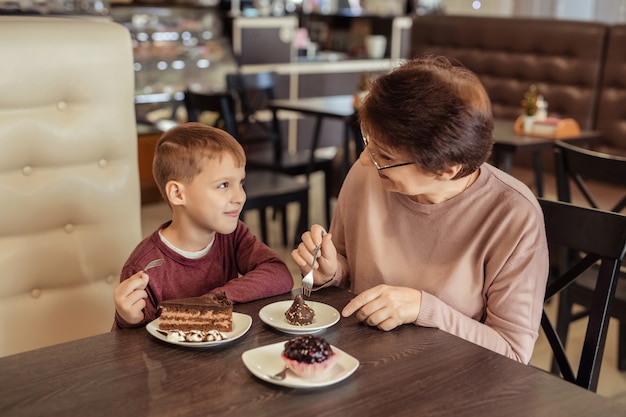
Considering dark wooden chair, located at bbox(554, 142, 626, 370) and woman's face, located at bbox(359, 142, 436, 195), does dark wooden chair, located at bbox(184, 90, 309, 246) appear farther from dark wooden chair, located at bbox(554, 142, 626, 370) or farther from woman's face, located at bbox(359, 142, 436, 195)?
woman's face, located at bbox(359, 142, 436, 195)

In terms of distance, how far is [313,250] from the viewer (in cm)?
174

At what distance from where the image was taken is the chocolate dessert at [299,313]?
155 cm

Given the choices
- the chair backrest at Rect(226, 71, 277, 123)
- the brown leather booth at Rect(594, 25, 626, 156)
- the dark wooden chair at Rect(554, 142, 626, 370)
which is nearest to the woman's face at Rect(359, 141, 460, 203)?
the dark wooden chair at Rect(554, 142, 626, 370)

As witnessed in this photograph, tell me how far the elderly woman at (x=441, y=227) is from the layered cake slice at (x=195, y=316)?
0.26 metres

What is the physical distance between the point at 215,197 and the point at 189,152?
0.11m

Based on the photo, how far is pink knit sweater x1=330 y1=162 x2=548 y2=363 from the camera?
1.63 m

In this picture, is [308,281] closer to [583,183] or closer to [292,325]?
[292,325]

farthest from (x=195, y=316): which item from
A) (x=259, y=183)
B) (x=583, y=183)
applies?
(x=259, y=183)

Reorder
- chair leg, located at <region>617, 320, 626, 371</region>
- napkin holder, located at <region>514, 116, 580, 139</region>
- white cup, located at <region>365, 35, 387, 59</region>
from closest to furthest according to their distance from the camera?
chair leg, located at <region>617, 320, 626, 371</region> < napkin holder, located at <region>514, 116, 580, 139</region> < white cup, located at <region>365, 35, 387, 59</region>

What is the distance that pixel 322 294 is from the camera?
1768 mm

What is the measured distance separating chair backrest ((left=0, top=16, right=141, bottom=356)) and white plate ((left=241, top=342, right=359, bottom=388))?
1083mm

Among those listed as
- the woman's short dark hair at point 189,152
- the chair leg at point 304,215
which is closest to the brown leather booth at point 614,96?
the chair leg at point 304,215

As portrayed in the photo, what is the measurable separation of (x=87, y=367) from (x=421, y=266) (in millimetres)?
750

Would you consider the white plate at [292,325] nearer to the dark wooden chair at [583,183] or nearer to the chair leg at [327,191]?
the dark wooden chair at [583,183]
